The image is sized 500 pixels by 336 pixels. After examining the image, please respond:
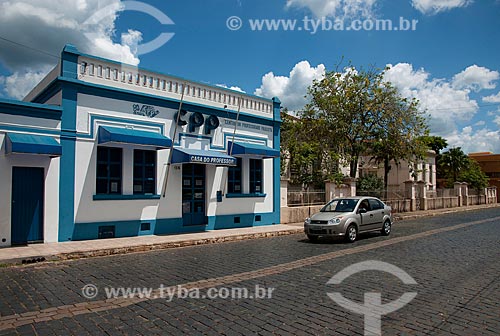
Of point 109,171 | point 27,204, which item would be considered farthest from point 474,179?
point 27,204

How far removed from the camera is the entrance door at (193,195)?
15000mm

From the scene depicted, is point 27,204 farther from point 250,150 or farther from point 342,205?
point 342,205

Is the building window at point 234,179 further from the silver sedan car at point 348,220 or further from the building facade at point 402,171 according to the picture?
the building facade at point 402,171

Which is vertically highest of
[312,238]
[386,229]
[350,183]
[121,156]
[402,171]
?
[402,171]

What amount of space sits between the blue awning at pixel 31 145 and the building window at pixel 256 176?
8.39m

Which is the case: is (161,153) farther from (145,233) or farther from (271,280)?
(271,280)

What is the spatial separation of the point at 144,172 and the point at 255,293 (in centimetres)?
823

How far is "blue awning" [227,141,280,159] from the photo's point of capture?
52.0 ft

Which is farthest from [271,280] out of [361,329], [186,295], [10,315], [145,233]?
[145,233]

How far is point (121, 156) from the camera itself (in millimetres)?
13047

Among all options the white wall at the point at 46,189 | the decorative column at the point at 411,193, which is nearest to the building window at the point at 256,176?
the white wall at the point at 46,189

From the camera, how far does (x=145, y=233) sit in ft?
44.5

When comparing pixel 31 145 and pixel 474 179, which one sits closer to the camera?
Result: pixel 31 145

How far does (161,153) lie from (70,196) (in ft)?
11.5
